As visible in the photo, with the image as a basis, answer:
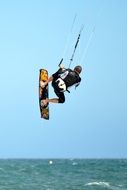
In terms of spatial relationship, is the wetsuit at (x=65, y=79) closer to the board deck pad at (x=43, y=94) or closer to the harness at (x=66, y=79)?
the harness at (x=66, y=79)

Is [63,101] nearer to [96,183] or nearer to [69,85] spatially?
[69,85]

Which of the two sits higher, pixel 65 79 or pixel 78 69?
pixel 78 69

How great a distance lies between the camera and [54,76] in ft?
67.4

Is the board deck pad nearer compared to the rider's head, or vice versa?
the rider's head

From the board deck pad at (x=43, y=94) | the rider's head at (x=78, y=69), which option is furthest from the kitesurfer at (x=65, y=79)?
the board deck pad at (x=43, y=94)

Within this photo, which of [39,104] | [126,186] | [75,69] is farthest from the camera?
[126,186]

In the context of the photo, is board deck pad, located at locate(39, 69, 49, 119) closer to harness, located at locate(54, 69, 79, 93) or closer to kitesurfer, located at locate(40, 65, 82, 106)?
kitesurfer, located at locate(40, 65, 82, 106)

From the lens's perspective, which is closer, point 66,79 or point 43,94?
point 66,79

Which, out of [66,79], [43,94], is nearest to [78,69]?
[66,79]

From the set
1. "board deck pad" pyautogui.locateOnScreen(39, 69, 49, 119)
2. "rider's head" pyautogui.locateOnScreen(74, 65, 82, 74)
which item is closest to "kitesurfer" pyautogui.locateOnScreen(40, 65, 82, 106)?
"rider's head" pyautogui.locateOnScreen(74, 65, 82, 74)

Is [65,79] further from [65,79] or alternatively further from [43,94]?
[43,94]

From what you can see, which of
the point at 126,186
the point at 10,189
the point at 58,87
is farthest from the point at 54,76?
the point at 126,186

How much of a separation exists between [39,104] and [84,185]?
3351 centimetres

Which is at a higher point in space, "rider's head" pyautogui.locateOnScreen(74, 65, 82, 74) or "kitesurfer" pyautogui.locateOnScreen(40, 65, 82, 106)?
"rider's head" pyautogui.locateOnScreen(74, 65, 82, 74)
